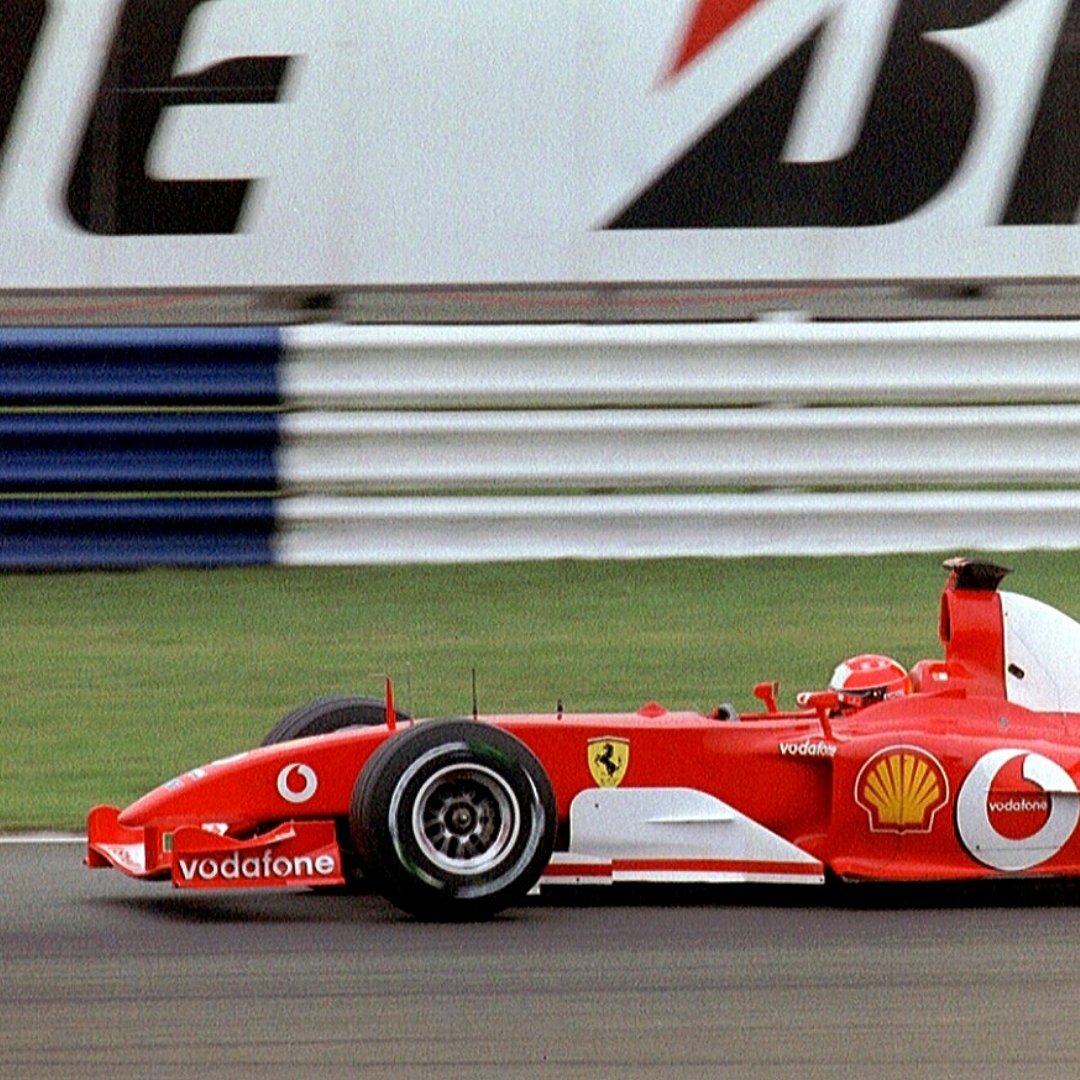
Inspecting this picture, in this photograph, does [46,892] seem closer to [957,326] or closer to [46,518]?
[46,518]

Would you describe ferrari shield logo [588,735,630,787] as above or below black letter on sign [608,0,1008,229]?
below

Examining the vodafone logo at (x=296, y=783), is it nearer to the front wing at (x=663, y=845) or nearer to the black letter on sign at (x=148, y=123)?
the front wing at (x=663, y=845)

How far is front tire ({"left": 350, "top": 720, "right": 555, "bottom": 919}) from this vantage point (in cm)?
614

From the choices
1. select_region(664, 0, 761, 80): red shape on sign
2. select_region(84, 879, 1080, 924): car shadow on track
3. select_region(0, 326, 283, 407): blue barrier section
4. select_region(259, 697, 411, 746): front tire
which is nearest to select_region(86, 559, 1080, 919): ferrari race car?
select_region(84, 879, 1080, 924): car shadow on track

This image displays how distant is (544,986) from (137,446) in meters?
5.83

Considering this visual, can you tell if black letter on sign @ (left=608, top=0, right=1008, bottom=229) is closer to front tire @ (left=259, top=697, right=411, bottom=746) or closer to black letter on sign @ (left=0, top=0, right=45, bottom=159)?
black letter on sign @ (left=0, top=0, right=45, bottom=159)

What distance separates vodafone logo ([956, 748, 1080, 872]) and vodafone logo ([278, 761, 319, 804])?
1523 mm

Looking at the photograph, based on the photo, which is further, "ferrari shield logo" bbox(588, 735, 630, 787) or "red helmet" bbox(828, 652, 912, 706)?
"red helmet" bbox(828, 652, 912, 706)

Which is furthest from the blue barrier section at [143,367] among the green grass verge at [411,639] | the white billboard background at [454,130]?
the green grass verge at [411,639]

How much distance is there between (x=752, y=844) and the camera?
253 inches

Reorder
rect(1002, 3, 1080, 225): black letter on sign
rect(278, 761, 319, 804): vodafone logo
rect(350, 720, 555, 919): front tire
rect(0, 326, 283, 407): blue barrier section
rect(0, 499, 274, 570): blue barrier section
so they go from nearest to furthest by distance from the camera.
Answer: rect(350, 720, 555, 919): front tire, rect(278, 761, 319, 804): vodafone logo, rect(0, 499, 274, 570): blue barrier section, rect(0, 326, 283, 407): blue barrier section, rect(1002, 3, 1080, 225): black letter on sign

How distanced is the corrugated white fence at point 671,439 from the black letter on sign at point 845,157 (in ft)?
1.56

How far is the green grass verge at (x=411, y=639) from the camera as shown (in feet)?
30.0

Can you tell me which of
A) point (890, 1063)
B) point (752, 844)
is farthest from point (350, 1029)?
point (752, 844)
